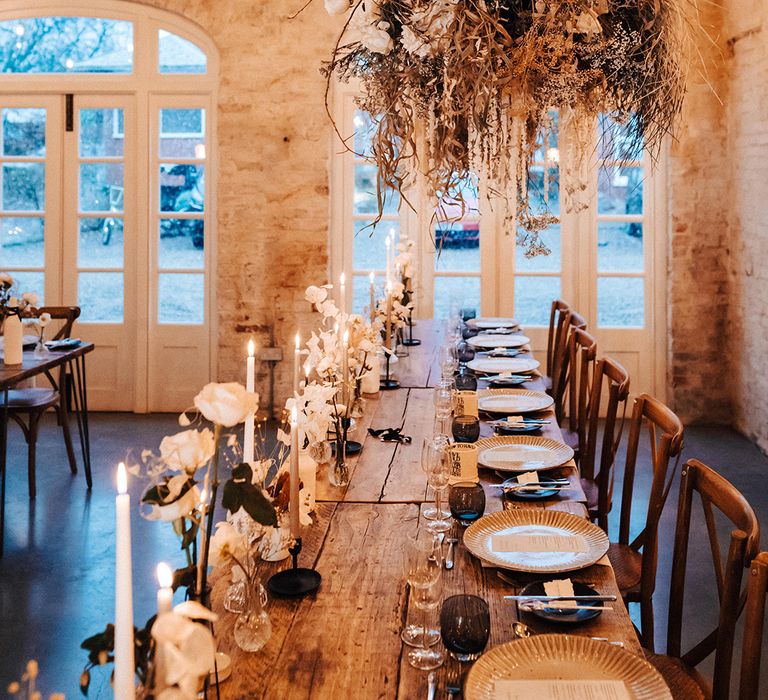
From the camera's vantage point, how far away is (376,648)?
170 centimetres

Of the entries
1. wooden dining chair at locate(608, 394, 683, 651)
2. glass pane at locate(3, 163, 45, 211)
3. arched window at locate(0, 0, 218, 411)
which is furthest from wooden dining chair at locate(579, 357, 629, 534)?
glass pane at locate(3, 163, 45, 211)

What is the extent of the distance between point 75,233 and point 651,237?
15.5 ft

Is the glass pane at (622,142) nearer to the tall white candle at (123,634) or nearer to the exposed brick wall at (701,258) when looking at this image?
the tall white candle at (123,634)

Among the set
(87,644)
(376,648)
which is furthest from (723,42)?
(87,644)

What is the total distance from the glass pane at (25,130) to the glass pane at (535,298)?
412 cm

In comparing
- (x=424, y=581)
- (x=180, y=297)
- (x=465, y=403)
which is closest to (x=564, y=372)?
(x=465, y=403)

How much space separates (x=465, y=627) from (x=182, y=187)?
6.09 metres

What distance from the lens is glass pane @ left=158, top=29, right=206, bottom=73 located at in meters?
7.03

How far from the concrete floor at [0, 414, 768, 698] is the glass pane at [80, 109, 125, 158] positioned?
2.45 metres

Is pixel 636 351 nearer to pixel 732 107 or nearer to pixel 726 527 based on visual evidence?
pixel 732 107

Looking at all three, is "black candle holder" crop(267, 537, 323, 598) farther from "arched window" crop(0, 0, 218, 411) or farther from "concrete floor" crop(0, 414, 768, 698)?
"arched window" crop(0, 0, 218, 411)

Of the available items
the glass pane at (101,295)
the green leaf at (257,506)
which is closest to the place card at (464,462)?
the green leaf at (257,506)

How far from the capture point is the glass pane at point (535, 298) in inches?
277

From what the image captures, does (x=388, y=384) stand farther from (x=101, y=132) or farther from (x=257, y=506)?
(x=101, y=132)
